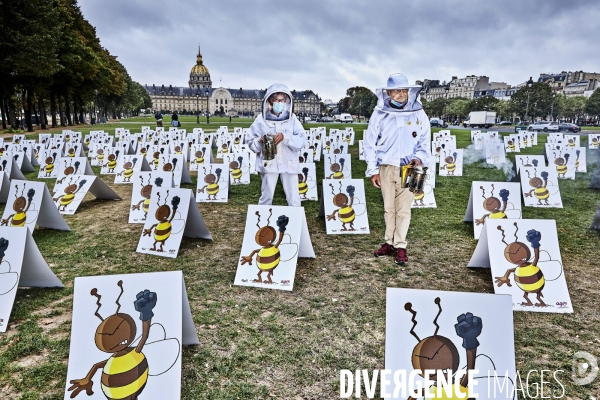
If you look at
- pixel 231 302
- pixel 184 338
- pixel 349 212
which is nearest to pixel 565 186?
pixel 349 212

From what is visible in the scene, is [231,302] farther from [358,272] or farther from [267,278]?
[358,272]

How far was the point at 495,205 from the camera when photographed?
5.55 meters

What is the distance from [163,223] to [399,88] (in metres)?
3.33

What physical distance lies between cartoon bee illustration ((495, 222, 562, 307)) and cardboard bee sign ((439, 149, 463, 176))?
7.98m

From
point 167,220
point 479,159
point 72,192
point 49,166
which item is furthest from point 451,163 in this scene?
point 49,166

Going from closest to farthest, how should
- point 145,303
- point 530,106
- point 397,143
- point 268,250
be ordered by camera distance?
point 145,303, point 268,250, point 397,143, point 530,106

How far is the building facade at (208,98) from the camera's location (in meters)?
163

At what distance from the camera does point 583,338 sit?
3.08 m

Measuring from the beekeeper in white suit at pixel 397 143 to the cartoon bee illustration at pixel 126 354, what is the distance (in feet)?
9.86

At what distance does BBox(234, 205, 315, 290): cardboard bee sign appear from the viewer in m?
3.99

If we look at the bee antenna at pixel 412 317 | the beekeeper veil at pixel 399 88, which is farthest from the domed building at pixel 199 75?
the bee antenna at pixel 412 317

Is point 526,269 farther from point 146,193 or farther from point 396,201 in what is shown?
point 146,193

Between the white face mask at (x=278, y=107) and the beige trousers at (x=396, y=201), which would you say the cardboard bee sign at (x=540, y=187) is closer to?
the beige trousers at (x=396, y=201)

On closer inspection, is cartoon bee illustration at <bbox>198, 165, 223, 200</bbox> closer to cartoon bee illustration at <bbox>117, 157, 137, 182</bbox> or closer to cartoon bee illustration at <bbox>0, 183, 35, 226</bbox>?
cartoon bee illustration at <bbox>0, 183, 35, 226</bbox>
